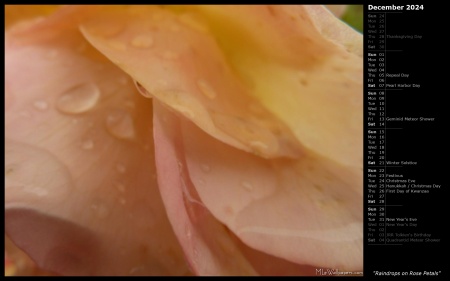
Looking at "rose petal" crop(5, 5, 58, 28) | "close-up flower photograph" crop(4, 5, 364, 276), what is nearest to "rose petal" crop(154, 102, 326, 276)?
"close-up flower photograph" crop(4, 5, 364, 276)

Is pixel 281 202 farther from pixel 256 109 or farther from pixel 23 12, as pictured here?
pixel 23 12

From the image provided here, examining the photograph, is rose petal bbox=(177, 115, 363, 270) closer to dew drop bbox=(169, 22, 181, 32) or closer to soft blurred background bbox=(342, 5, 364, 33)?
dew drop bbox=(169, 22, 181, 32)

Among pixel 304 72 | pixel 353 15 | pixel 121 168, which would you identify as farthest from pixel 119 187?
pixel 353 15
